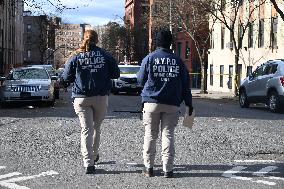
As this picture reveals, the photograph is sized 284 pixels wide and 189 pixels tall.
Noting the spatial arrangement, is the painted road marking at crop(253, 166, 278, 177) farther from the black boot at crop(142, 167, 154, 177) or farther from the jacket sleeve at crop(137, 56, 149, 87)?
the jacket sleeve at crop(137, 56, 149, 87)

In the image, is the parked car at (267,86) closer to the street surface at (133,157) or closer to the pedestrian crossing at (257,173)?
the street surface at (133,157)

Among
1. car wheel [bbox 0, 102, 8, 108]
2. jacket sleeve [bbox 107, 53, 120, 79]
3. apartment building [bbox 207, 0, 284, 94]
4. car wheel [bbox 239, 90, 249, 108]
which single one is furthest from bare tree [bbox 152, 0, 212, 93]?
jacket sleeve [bbox 107, 53, 120, 79]

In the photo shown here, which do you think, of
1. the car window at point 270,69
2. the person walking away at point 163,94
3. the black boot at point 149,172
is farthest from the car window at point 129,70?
the black boot at point 149,172

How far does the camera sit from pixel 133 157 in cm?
834

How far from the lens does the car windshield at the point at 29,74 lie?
64.4 ft

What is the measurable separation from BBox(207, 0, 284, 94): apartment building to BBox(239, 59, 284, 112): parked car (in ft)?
42.6

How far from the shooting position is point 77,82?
7.28 m

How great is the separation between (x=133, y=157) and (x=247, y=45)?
114 feet

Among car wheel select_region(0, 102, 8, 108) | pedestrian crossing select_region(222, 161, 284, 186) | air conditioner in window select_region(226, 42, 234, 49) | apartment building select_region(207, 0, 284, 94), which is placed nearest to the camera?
pedestrian crossing select_region(222, 161, 284, 186)

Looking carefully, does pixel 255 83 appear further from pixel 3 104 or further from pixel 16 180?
pixel 16 180

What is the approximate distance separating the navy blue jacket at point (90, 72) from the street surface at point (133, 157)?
1.05 metres

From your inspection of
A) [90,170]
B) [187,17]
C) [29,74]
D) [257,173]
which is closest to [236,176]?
[257,173]

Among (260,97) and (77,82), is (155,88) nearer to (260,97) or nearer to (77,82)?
(77,82)

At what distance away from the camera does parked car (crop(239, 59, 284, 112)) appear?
17703 millimetres
